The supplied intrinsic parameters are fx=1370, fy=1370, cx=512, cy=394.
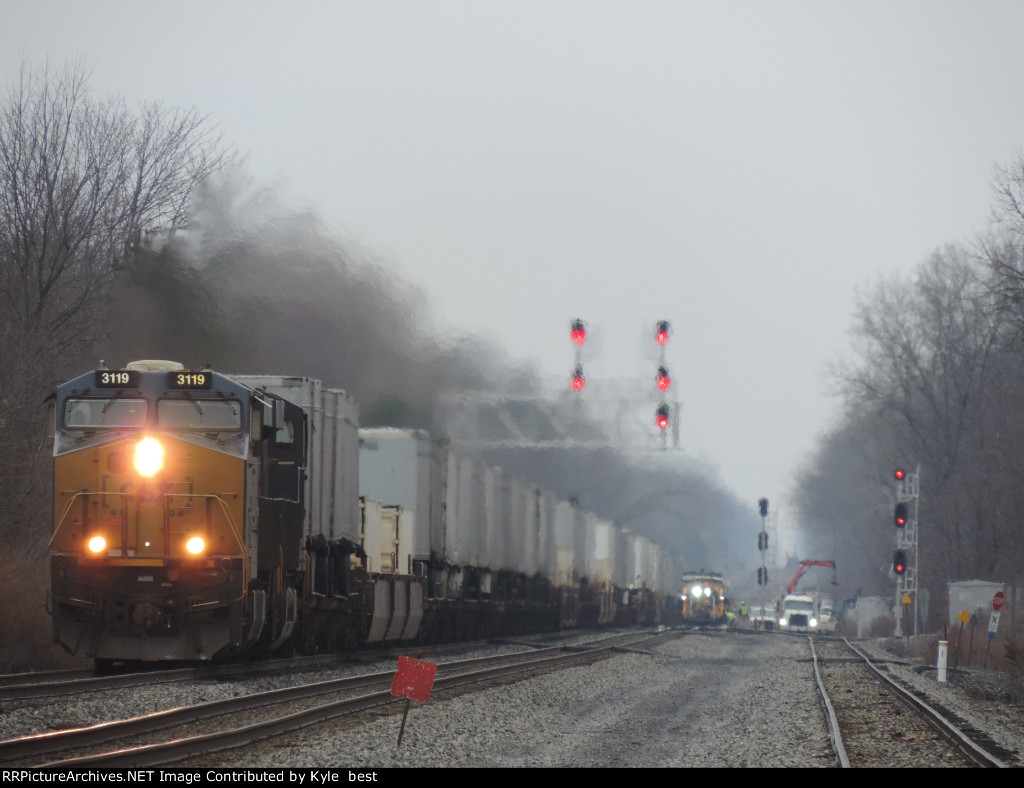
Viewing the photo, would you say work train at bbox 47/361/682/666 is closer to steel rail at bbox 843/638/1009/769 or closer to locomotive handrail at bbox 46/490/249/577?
locomotive handrail at bbox 46/490/249/577

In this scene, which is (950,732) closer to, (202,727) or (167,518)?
(202,727)

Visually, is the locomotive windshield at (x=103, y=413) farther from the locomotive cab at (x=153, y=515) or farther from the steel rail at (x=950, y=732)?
the steel rail at (x=950, y=732)

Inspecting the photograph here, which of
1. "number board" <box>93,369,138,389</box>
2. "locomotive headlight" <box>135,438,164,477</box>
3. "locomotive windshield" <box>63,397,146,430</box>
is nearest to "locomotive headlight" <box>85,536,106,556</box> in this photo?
"locomotive headlight" <box>135,438,164,477</box>

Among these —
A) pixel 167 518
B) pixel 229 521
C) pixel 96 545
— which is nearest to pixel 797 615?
pixel 229 521

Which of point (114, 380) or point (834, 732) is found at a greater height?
point (114, 380)

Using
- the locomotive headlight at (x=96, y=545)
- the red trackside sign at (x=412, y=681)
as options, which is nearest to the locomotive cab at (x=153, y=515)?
the locomotive headlight at (x=96, y=545)

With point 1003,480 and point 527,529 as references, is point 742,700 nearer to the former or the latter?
point 527,529

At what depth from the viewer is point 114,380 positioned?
1770cm

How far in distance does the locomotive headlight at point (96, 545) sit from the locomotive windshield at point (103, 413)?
56.3 inches

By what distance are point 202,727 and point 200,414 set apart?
Answer: 228 inches

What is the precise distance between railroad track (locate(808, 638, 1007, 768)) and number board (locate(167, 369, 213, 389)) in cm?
882

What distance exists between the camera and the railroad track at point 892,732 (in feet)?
40.9

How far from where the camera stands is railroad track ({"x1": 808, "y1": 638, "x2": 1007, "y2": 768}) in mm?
12469

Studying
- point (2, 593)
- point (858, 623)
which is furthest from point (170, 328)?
point (858, 623)
